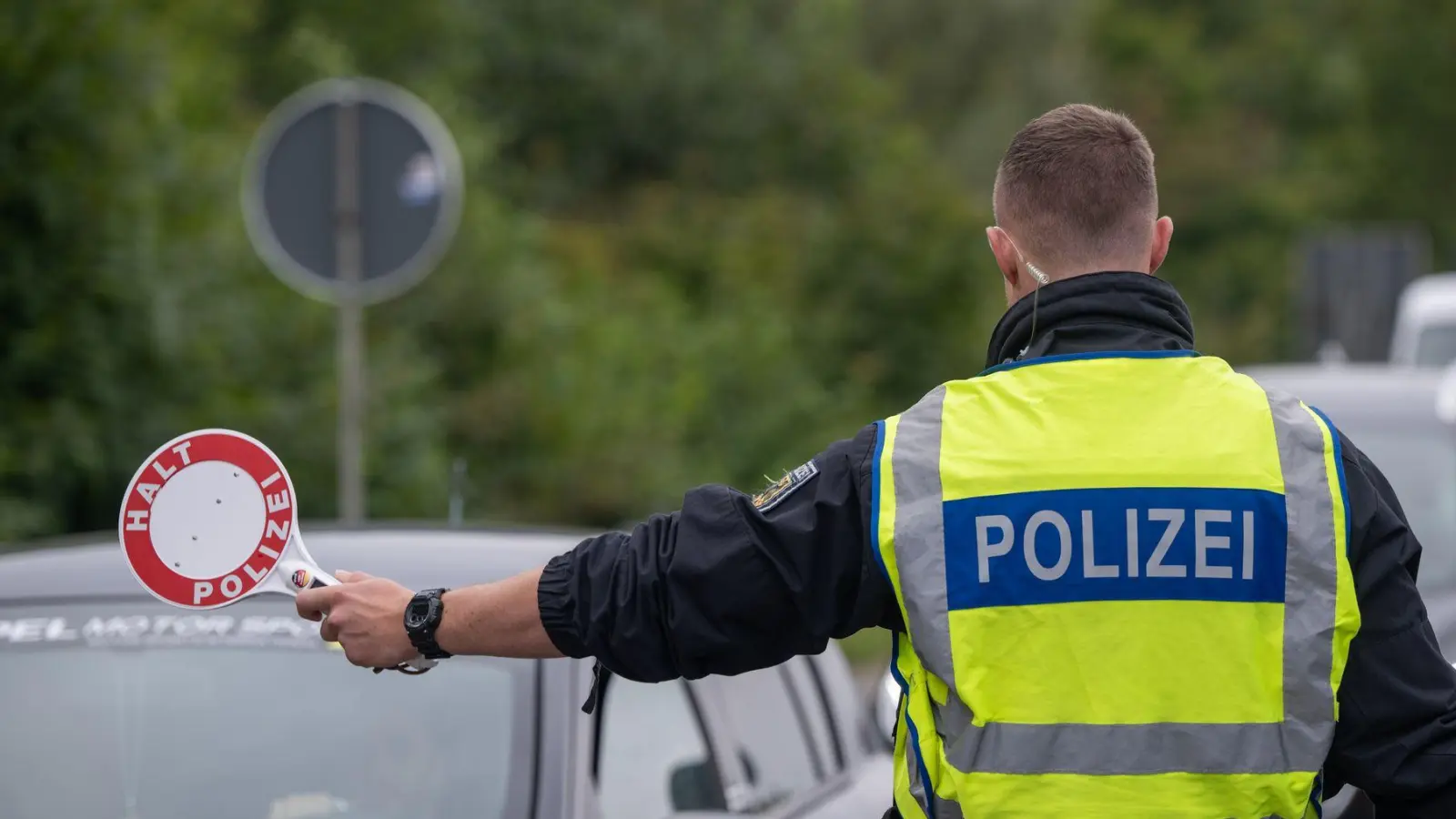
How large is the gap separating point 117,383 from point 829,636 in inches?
292

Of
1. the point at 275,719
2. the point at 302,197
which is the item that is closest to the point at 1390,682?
the point at 275,719

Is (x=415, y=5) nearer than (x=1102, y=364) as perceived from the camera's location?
No

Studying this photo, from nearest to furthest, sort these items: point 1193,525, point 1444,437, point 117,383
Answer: point 1193,525 → point 1444,437 → point 117,383

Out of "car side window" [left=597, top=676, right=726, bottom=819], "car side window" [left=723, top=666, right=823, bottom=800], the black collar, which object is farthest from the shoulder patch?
"car side window" [left=723, top=666, right=823, bottom=800]

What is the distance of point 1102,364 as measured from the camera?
8.48 ft

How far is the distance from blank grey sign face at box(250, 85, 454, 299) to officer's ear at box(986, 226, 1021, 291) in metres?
5.57

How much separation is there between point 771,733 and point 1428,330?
43.3 feet

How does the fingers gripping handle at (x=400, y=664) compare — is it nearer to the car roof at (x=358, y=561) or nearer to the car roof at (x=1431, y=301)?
the car roof at (x=358, y=561)

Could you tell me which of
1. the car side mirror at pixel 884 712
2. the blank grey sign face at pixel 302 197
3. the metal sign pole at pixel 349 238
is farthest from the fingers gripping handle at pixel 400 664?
the blank grey sign face at pixel 302 197

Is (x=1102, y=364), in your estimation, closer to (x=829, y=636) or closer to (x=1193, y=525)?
(x=1193, y=525)

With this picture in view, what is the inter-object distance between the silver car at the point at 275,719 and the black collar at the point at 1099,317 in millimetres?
1330

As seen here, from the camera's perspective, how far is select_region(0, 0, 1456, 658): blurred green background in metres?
9.26

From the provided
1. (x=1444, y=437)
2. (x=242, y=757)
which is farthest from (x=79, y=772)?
(x=1444, y=437)

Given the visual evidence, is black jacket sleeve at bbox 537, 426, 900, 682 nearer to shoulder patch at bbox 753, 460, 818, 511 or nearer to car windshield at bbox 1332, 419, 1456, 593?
shoulder patch at bbox 753, 460, 818, 511
